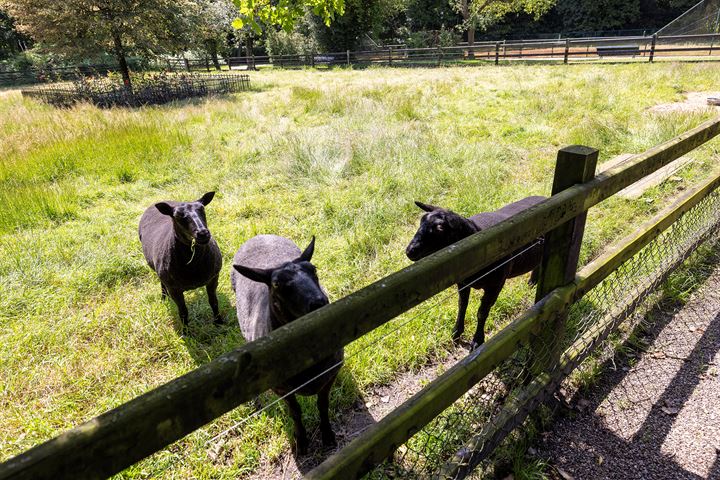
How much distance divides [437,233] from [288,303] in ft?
4.99

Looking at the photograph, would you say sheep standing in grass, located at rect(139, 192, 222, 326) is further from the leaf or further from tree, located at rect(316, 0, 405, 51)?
tree, located at rect(316, 0, 405, 51)

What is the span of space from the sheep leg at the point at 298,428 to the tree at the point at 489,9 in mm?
39429

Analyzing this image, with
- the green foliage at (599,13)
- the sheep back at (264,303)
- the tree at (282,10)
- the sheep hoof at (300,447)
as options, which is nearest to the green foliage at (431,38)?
the green foliage at (599,13)

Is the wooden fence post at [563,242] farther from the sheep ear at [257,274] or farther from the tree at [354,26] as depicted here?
the tree at [354,26]

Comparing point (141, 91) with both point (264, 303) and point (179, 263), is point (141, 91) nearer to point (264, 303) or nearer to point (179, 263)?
point (179, 263)

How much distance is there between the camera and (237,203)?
7.23m

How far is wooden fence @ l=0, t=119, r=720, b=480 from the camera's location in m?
0.91

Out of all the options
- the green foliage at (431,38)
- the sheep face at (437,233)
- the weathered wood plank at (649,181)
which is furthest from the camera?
the green foliage at (431,38)

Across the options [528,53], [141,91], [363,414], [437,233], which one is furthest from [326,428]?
[528,53]

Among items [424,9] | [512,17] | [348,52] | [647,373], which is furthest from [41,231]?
[512,17]

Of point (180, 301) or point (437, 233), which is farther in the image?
point (180, 301)

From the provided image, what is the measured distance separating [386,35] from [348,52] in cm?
1696

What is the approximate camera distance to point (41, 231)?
6.41 metres

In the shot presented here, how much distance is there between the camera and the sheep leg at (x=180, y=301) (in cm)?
425
